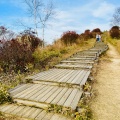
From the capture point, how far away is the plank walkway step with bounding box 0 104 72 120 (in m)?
3.55

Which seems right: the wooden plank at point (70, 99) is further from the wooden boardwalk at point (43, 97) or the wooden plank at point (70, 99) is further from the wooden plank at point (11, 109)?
the wooden plank at point (11, 109)

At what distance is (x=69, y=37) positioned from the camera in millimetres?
18969

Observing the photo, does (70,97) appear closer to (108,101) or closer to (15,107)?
(108,101)

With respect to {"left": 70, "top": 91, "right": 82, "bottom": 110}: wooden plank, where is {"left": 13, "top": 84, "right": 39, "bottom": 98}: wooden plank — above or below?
above

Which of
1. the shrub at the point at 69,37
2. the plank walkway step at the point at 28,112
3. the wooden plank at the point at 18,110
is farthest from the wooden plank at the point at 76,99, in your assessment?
Answer: the shrub at the point at 69,37

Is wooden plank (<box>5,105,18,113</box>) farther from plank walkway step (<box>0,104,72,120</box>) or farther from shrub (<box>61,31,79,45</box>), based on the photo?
shrub (<box>61,31,79,45</box>)

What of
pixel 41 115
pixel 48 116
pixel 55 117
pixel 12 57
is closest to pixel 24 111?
pixel 41 115

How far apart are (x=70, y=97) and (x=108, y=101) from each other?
3.21 feet

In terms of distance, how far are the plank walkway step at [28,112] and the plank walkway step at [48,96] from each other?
0.59ft

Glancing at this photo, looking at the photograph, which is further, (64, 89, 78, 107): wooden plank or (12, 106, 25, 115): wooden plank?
(64, 89, 78, 107): wooden plank

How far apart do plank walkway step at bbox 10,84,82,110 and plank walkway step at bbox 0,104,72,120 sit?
A: 0.18 m

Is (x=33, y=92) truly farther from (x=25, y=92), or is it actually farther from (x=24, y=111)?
(x=24, y=111)

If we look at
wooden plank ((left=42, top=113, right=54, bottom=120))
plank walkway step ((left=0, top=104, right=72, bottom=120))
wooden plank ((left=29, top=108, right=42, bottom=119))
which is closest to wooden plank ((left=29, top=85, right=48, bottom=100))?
plank walkway step ((left=0, top=104, right=72, bottom=120))

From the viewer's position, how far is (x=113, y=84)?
606cm
